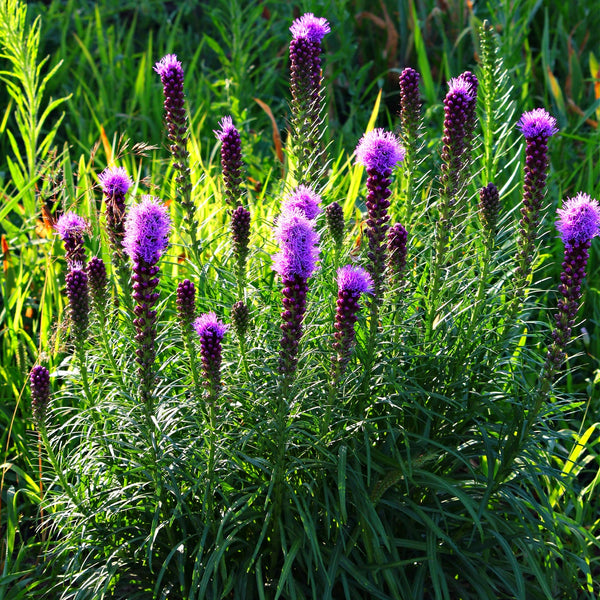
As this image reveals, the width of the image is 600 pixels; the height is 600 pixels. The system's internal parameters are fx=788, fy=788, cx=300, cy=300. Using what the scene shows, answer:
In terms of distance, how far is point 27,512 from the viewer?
3480 millimetres

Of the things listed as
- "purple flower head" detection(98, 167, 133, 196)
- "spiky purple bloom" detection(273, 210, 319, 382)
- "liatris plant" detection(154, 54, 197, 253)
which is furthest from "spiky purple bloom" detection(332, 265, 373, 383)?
"purple flower head" detection(98, 167, 133, 196)

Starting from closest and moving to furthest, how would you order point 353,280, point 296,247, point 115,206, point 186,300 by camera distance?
1. point 296,247
2. point 353,280
3. point 186,300
4. point 115,206

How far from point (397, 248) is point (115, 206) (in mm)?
922

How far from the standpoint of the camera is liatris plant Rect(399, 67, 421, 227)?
2.74 metres

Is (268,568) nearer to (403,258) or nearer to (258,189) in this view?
(403,258)

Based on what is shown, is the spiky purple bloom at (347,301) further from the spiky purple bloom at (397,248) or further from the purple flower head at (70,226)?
the purple flower head at (70,226)

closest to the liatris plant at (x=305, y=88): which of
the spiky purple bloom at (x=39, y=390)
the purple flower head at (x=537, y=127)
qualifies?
the purple flower head at (x=537, y=127)

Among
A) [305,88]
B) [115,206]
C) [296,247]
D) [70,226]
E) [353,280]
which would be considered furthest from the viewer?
[305,88]

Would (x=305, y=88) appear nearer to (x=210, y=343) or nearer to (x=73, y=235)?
(x=73, y=235)

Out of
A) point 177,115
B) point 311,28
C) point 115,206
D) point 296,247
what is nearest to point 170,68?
point 177,115

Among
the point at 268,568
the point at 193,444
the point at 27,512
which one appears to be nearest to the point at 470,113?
the point at 193,444

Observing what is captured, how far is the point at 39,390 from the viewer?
2629 mm

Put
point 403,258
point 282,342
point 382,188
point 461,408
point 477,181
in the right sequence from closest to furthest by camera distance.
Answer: point 282,342 < point 382,188 < point 403,258 < point 461,408 < point 477,181

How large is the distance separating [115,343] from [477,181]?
2.06 m
